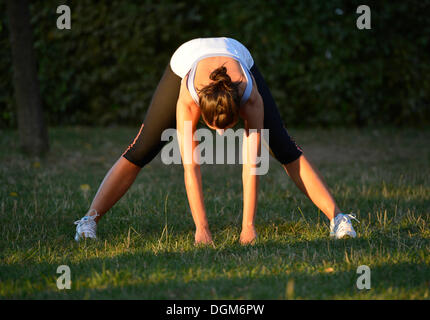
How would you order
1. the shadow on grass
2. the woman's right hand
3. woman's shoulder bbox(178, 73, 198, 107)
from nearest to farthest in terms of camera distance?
the shadow on grass, woman's shoulder bbox(178, 73, 198, 107), the woman's right hand

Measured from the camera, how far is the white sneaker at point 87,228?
3662 mm

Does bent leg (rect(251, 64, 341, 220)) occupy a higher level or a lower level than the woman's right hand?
higher

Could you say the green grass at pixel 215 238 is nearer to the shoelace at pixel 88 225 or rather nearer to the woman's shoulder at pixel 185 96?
the shoelace at pixel 88 225

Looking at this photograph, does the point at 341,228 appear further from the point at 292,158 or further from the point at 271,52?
the point at 271,52

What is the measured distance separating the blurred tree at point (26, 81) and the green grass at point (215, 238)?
20.7 inches

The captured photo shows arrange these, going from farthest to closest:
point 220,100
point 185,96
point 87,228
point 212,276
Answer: point 87,228 < point 185,96 < point 220,100 < point 212,276

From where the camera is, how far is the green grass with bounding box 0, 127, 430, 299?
275 centimetres

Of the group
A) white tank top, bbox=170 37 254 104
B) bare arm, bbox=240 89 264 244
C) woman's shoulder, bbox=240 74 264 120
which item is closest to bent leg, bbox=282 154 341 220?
bare arm, bbox=240 89 264 244

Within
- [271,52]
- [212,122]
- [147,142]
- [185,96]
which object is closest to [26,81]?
[147,142]

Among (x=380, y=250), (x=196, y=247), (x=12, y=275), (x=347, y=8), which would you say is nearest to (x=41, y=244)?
(x=12, y=275)

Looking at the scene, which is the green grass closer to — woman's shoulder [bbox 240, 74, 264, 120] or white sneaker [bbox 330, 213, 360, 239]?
white sneaker [bbox 330, 213, 360, 239]

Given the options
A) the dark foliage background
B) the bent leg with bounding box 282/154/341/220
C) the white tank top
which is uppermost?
the dark foliage background

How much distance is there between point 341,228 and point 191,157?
112cm

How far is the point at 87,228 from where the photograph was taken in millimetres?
3711
